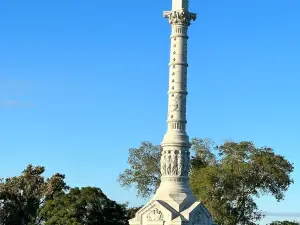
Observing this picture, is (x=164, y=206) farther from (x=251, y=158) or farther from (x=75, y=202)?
(x=251, y=158)

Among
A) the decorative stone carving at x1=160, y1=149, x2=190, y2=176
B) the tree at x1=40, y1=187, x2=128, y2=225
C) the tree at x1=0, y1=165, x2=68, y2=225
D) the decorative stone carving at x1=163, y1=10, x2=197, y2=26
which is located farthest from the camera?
the tree at x1=0, y1=165, x2=68, y2=225

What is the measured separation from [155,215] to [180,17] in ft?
44.7

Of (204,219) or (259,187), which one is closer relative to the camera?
(204,219)

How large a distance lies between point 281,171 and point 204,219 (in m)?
14.8

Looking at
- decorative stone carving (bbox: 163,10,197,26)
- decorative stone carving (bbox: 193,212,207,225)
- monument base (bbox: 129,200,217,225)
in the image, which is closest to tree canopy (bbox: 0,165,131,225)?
monument base (bbox: 129,200,217,225)

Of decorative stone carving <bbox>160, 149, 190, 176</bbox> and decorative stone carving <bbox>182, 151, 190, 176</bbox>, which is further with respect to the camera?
decorative stone carving <bbox>182, 151, 190, 176</bbox>

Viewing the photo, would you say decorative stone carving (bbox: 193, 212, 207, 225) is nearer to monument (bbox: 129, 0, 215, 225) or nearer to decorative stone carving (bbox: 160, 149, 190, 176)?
monument (bbox: 129, 0, 215, 225)

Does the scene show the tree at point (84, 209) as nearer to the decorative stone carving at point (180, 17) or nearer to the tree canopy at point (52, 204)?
the tree canopy at point (52, 204)

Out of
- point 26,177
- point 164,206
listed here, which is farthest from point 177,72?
point 26,177

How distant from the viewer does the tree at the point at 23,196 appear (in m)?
62.2

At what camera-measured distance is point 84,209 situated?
5209cm

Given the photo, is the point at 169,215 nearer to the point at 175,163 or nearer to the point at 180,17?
the point at 175,163

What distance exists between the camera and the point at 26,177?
62.9m

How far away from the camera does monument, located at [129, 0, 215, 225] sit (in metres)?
42.0
